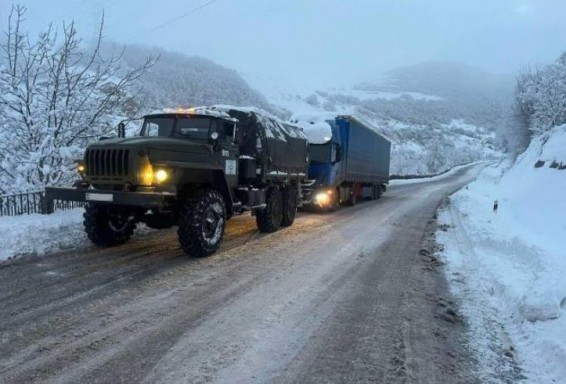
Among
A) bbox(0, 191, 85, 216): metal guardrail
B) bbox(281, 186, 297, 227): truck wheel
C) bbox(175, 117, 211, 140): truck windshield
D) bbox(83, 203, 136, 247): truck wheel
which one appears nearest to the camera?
bbox(83, 203, 136, 247): truck wheel

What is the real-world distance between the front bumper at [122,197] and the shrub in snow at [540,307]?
208 inches

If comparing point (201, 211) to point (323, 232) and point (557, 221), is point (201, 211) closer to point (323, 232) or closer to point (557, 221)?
point (323, 232)

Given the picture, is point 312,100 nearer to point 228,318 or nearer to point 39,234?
point 39,234

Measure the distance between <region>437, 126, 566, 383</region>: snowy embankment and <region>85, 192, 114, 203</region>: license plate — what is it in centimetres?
546

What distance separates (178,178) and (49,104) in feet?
21.0

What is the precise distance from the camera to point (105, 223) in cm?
906

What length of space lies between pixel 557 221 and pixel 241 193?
8.54 metres

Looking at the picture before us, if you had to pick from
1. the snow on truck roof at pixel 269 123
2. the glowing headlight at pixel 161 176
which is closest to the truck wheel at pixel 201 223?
the glowing headlight at pixel 161 176

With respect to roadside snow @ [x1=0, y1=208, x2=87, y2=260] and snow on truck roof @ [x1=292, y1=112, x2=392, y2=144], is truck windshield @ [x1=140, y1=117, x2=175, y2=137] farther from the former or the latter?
snow on truck roof @ [x1=292, y1=112, x2=392, y2=144]

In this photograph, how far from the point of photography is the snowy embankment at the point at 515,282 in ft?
15.1

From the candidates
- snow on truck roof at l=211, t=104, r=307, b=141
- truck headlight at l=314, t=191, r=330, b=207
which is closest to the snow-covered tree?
truck headlight at l=314, t=191, r=330, b=207

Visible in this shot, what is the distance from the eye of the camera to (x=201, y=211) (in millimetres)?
8336

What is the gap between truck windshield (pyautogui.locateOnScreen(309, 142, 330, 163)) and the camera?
59.3 feet

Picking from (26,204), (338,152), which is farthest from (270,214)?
(338,152)
